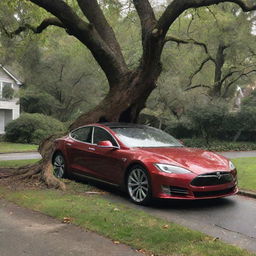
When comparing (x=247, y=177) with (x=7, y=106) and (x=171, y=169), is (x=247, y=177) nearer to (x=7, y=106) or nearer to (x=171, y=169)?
(x=171, y=169)

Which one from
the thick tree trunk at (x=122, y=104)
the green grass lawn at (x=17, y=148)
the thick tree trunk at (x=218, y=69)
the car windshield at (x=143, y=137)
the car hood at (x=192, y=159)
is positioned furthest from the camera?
the thick tree trunk at (x=218, y=69)

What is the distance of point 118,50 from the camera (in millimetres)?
12023

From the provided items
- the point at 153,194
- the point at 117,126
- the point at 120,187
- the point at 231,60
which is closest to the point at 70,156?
the point at 117,126

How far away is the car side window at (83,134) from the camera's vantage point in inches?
365

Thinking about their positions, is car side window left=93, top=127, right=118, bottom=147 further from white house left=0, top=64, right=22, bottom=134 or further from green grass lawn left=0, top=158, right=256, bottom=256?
white house left=0, top=64, right=22, bottom=134

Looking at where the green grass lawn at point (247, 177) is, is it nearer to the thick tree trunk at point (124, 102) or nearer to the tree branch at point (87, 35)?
the thick tree trunk at point (124, 102)

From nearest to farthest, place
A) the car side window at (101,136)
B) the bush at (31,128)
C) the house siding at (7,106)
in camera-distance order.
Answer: the car side window at (101,136) → the bush at (31,128) → the house siding at (7,106)

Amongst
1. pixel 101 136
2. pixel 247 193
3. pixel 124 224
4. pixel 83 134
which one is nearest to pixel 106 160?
pixel 101 136

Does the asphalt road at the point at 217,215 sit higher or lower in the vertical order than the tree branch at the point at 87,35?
lower

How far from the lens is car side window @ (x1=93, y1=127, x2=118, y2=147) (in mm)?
8589

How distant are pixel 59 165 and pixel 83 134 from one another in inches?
47.0

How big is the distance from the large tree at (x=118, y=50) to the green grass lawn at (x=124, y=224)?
2.53 m

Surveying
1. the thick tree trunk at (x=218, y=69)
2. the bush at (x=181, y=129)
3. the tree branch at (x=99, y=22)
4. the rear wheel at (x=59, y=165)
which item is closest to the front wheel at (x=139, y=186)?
the rear wheel at (x=59, y=165)

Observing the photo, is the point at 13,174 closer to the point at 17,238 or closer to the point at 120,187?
the point at 120,187
